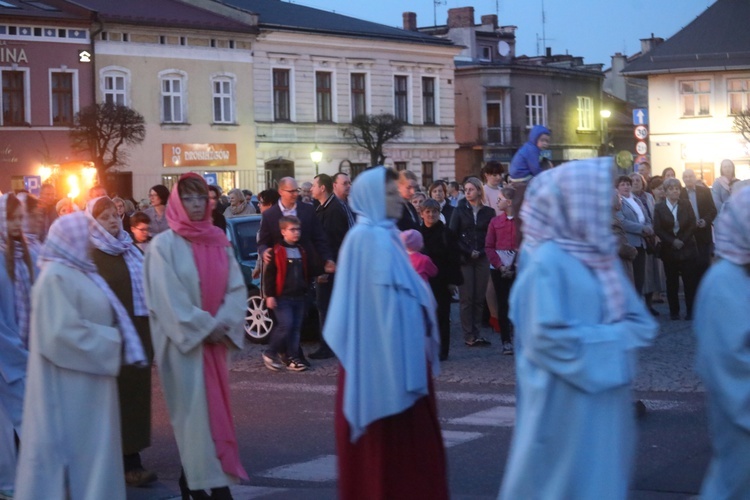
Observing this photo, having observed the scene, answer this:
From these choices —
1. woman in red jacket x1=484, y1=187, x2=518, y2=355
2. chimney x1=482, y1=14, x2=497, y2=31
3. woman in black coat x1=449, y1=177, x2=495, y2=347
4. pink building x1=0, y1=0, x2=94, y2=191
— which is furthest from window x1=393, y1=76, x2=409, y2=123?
woman in red jacket x1=484, y1=187, x2=518, y2=355

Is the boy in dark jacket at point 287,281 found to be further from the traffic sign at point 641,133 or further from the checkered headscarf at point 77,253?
the traffic sign at point 641,133

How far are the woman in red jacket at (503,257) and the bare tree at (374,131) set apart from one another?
37.5 m

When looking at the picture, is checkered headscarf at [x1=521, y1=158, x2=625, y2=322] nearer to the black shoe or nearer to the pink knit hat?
the pink knit hat

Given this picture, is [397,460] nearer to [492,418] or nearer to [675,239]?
[492,418]

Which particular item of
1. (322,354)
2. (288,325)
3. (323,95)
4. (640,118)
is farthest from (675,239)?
(323,95)

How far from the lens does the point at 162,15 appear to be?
47719 mm

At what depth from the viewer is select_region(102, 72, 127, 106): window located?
151ft

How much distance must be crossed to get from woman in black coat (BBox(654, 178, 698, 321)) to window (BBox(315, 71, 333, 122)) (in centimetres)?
3624

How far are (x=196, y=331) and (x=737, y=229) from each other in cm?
335

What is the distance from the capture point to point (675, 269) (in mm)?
17844

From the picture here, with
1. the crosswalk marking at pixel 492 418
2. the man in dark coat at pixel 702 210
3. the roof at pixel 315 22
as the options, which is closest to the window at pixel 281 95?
the roof at pixel 315 22

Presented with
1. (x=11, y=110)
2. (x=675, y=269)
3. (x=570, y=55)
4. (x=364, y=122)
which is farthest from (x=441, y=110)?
(x=675, y=269)

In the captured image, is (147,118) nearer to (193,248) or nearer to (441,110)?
(441,110)

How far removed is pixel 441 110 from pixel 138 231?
1893 inches
